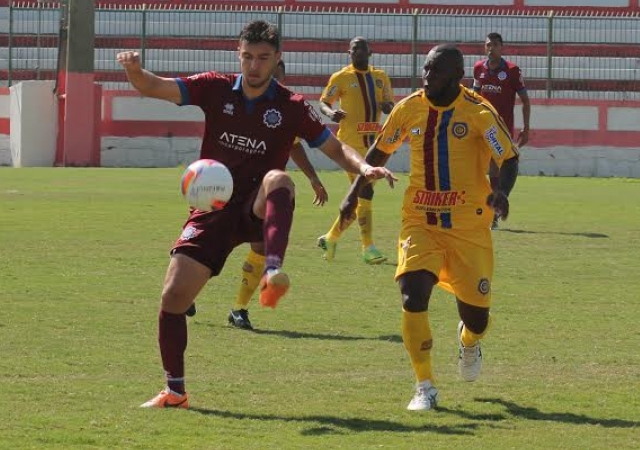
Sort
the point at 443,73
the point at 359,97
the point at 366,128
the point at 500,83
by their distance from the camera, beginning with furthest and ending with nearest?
the point at 500,83 → the point at 359,97 → the point at 366,128 → the point at 443,73

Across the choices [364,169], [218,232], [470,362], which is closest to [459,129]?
[364,169]

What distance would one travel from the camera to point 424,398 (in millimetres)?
7934

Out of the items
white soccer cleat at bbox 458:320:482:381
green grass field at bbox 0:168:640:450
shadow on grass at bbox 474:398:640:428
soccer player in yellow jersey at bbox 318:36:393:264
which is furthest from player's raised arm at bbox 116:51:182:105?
soccer player in yellow jersey at bbox 318:36:393:264

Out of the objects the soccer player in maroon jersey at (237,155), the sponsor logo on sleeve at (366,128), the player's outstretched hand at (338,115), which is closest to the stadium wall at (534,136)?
the sponsor logo on sleeve at (366,128)

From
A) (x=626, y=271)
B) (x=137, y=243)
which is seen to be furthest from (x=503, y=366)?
(x=137, y=243)

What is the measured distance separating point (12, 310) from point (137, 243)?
17.1 feet

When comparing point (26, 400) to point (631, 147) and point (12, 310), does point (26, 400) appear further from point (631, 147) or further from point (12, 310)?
point (631, 147)

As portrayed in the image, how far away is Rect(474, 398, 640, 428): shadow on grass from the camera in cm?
764

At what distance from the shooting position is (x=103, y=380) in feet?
28.2

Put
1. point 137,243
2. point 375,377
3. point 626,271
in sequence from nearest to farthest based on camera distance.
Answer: point 375,377 → point 626,271 → point 137,243

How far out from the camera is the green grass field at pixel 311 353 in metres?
7.29

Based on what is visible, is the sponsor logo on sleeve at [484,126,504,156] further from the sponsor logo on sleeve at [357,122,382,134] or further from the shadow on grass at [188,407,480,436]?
the sponsor logo on sleeve at [357,122,382,134]

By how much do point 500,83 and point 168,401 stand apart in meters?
12.5

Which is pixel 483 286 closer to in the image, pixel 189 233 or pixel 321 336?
pixel 189 233
